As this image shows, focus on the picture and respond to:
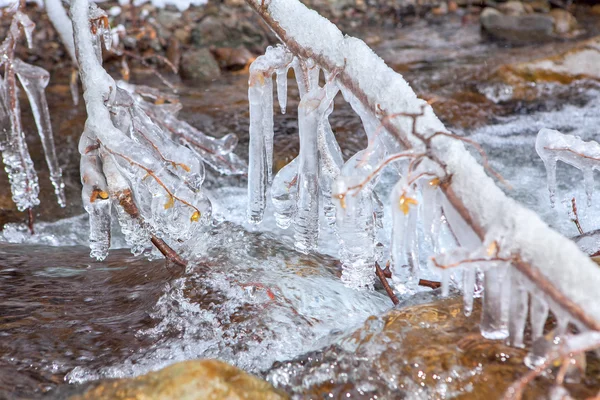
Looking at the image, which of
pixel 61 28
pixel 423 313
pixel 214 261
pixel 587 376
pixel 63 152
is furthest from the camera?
pixel 63 152

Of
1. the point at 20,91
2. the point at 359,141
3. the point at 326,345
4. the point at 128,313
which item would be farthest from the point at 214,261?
the point at 20,91

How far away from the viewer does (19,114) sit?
3.62m

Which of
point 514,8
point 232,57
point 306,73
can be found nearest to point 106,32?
point 306,73

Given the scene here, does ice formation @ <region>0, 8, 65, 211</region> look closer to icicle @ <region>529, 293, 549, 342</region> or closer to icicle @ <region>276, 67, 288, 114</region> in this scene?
icicle @ <region>276, 67, 288, 114</region>

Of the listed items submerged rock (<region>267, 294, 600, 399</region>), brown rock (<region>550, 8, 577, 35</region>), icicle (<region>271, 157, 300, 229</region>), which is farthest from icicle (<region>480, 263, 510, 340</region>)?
brown rock (<region>550, 8, 577, 35</region>)

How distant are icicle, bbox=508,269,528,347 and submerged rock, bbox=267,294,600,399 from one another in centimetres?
13

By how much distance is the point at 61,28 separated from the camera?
355 cm

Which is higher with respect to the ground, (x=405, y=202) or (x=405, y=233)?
(x=405, y=202)

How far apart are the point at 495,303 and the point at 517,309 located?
0.22 ft

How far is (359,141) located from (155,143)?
2.59 metres

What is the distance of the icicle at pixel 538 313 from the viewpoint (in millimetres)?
1457

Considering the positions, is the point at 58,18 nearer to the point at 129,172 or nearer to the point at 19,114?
the point at 19,114

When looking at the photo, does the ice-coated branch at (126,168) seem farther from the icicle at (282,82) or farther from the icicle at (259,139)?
the icicle at (282,82)

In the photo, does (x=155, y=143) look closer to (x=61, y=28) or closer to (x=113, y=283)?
(x=113, y=283)
